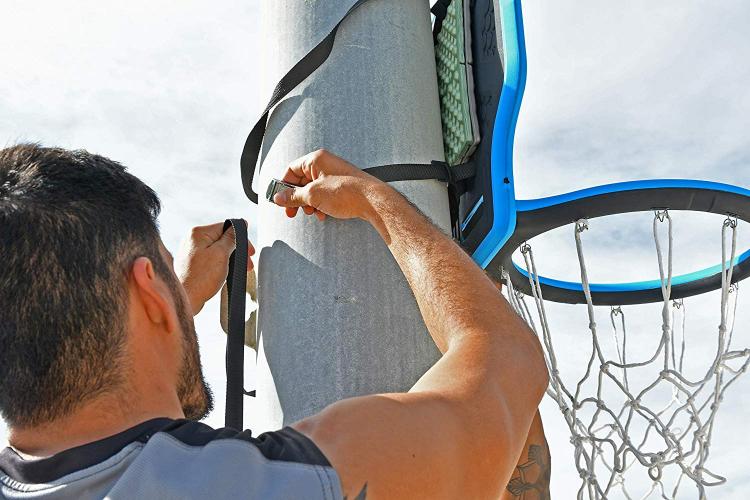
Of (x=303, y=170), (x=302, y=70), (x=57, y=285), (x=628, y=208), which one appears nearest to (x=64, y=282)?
(x=57, y=285)

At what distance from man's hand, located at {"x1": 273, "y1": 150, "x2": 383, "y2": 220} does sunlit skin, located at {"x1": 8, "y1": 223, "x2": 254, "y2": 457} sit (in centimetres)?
45

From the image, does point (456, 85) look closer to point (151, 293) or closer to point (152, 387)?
point (151, 293)

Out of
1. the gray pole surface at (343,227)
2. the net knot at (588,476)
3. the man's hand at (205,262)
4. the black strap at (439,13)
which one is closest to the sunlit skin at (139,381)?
the gray pole surface at (343,227)

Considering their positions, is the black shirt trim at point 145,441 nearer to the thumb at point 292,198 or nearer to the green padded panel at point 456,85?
the thumb at point 292,198

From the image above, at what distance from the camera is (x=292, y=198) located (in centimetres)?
218

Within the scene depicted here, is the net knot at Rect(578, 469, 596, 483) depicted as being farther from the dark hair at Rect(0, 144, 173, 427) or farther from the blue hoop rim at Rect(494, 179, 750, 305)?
the dark hair at Rect(0, 144, 173, 427)

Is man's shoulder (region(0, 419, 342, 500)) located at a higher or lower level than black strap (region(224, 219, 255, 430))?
lower

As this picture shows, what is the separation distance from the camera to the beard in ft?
5.48

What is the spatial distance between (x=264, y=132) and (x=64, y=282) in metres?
1.10

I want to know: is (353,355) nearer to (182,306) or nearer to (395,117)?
(182,306)

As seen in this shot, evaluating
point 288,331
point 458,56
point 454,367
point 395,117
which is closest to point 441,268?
point 454,367

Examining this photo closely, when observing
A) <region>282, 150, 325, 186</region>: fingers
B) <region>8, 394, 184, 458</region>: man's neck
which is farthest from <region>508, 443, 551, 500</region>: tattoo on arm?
<region>8, 394, 184, 458</region>: man's neck

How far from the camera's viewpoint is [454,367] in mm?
1583

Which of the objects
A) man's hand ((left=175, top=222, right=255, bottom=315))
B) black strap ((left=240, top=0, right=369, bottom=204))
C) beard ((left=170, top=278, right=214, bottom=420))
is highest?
black strap ((left=240, top=0, right=369, bottom=204))
